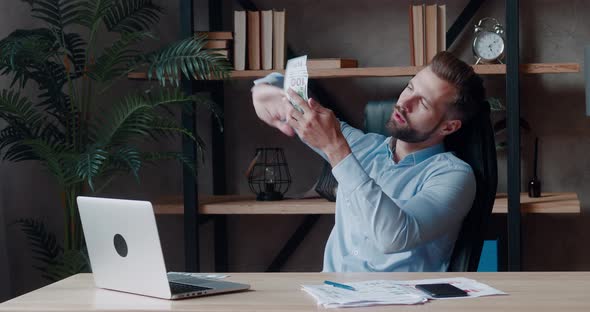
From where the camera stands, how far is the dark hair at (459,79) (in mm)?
2547

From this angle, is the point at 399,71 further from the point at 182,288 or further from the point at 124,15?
the point at 182,288

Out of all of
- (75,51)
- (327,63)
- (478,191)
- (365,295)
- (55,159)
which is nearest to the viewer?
(365,295)

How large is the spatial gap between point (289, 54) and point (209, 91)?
433 mm

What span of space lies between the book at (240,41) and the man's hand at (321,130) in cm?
160

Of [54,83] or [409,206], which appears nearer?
[409,206]

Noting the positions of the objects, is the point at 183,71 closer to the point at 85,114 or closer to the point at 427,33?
the point at 85,114

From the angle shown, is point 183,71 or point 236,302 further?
point 183,71

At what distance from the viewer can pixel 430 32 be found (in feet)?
12.7

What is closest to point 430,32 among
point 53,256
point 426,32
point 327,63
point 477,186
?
point 426,32

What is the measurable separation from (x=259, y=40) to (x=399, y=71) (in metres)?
0.64

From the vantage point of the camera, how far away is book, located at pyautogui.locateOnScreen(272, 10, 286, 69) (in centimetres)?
391

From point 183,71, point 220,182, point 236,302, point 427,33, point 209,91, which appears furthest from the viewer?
point 220,182

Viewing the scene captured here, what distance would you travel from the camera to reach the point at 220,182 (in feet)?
14.5

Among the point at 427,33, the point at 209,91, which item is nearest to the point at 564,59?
the point at 427,33
